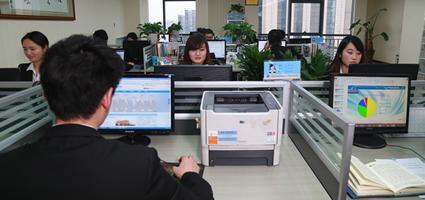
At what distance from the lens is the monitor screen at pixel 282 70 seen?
2.02 meters

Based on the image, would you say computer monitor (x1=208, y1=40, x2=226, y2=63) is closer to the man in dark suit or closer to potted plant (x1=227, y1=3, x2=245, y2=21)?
potted plant (x1=227, y1=3, x2=245, y2=21)

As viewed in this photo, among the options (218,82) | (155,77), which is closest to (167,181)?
(155,77)

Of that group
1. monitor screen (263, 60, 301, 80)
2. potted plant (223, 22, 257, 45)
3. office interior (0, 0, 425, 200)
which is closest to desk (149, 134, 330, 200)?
office interior (0, 0, 425, 200)

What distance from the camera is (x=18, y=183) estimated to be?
81cm

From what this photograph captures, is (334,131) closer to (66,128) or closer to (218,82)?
(218,82)

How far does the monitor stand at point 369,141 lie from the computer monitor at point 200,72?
823 millimetres

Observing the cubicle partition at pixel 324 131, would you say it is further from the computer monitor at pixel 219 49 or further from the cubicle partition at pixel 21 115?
the computer monitor at pixel 219 49

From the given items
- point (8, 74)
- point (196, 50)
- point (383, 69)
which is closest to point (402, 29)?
point (196, 50)

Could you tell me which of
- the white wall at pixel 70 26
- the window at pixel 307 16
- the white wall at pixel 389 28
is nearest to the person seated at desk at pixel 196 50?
the white wall at pixel 70 26

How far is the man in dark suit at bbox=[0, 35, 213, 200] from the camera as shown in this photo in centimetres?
80

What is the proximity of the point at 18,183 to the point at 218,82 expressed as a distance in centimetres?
132

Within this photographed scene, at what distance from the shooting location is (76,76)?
833 millimetres

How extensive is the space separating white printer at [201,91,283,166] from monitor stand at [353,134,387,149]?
0.55 metres

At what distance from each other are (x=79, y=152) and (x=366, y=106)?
1.52 metres
